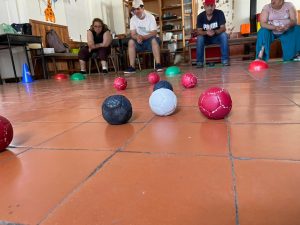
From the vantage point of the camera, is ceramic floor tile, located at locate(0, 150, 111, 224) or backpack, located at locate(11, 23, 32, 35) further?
backpack, located at locate(11, 23, 32, 35)

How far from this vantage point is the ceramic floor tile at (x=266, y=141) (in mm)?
668

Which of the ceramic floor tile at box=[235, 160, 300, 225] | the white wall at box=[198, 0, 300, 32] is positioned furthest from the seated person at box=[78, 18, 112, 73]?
the white wall at box=[198, 0, 300, 32]

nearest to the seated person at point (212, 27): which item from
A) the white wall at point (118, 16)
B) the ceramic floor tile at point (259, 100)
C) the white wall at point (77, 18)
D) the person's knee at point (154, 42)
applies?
the person's knee at point (154, 42)

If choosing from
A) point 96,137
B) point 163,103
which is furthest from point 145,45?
point 96,137

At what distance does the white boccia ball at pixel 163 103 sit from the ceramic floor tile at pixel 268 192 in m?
0.55

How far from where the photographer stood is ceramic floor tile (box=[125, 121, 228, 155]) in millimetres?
746

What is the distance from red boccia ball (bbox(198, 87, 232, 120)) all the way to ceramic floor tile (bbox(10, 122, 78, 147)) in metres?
0.59

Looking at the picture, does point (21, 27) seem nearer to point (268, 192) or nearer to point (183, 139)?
point (183, 139)

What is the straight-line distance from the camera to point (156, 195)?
514 mm

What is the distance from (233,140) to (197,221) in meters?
0.42

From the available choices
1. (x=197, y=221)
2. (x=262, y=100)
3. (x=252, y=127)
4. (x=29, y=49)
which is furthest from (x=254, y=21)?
(x=197, y=221)

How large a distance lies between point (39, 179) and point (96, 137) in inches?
12.8

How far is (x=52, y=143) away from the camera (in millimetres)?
912

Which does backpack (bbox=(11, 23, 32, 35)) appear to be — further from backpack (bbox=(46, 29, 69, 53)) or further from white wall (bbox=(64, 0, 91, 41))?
white wall (bbox=(64, 0, 91, 41))
